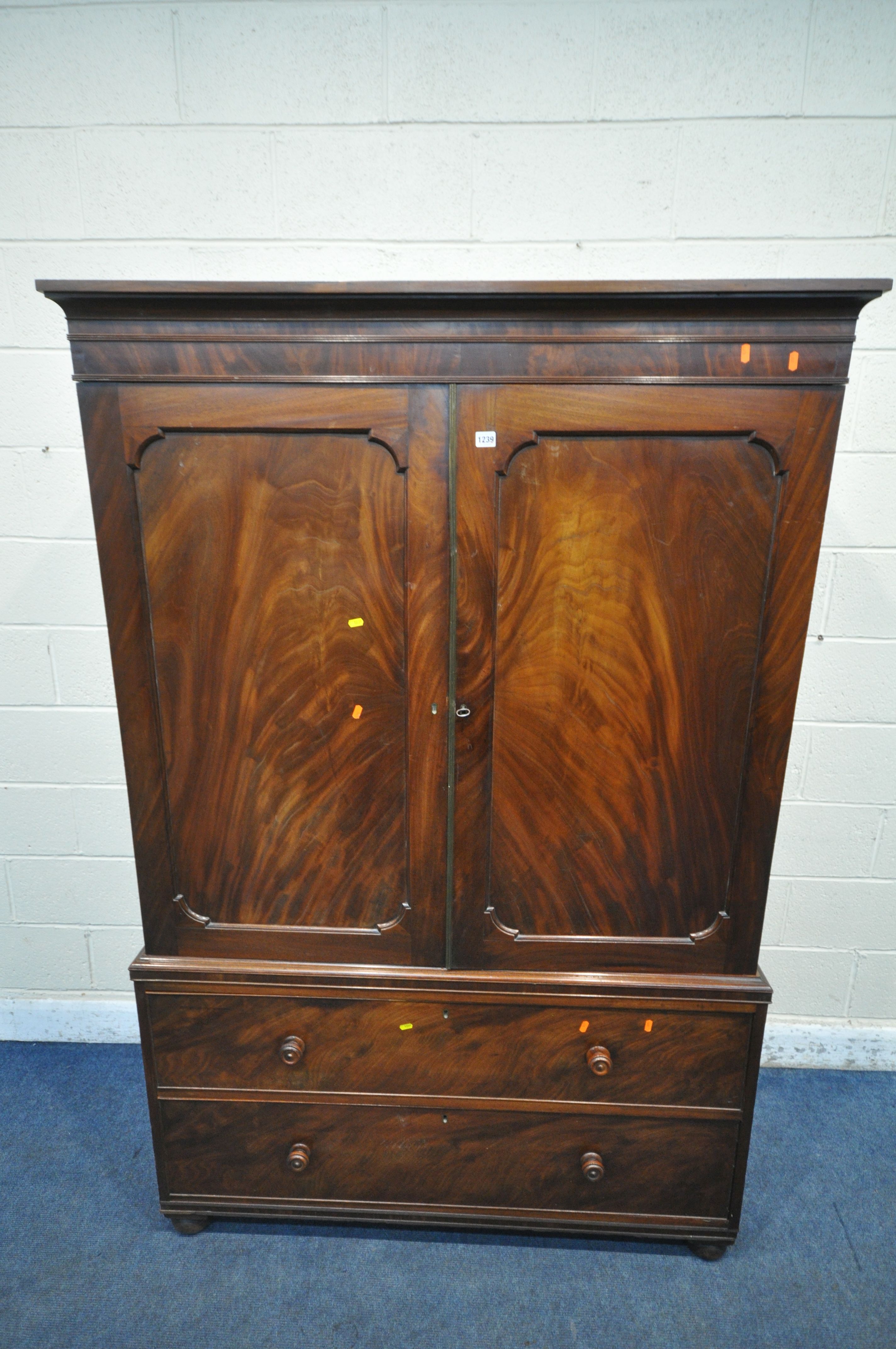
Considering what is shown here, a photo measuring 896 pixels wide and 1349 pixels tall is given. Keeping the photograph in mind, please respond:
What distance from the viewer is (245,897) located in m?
1.21

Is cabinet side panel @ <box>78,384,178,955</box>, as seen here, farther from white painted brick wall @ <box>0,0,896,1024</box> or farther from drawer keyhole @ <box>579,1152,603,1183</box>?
drawer keyhole @ <box>579,1152,603,1183</box>

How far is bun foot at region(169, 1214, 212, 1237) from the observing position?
4.49 feet

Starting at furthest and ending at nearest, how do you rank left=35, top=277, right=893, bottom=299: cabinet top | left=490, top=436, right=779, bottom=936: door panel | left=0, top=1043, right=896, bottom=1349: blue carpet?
left=0, top=1043, right=896, bottom=1349: blue carpet, left=490, top=436, right=779, bottom=936: door panel, left=35, top=277, right=893, bottom=299: cabinet top

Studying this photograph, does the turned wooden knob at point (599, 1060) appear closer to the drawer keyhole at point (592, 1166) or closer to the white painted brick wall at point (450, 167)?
the drawer keyhole at point (592, 1166)

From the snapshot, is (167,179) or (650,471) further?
(167,179)

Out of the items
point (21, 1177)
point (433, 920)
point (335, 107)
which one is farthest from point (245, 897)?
point (335, 107)

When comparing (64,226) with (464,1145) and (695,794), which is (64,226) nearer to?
(695,794)

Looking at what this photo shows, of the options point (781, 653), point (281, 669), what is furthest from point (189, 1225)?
point (781, 653)

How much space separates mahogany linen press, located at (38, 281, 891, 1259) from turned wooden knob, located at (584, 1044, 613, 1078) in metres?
0.01

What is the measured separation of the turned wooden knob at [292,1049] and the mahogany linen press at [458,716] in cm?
2

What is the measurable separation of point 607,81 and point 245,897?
65.2 inches

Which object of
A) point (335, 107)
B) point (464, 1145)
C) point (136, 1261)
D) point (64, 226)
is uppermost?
point (335, 107)

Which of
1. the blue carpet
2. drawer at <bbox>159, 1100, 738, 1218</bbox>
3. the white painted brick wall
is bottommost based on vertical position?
the blue carpet

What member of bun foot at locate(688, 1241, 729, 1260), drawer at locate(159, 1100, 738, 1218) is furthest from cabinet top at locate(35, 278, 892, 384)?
bun foot at locate(688, 1241, 729, 1260)
